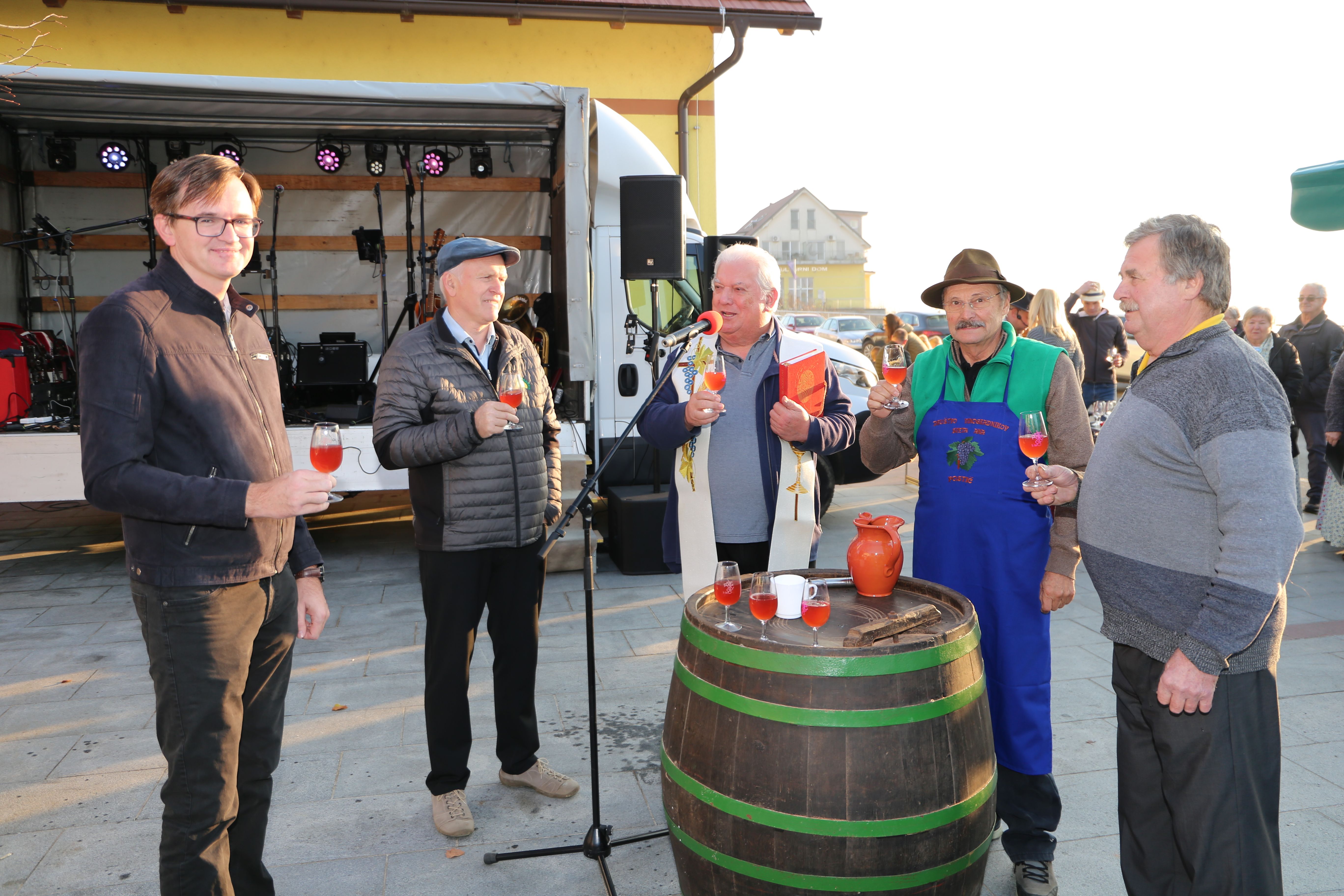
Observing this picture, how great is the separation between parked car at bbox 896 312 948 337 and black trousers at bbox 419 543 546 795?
21862 millimetres

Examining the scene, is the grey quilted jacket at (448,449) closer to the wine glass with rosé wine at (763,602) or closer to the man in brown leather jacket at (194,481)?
the man in brown leather jacket at (194,481)

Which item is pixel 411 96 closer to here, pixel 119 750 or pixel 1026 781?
pixel 119 750

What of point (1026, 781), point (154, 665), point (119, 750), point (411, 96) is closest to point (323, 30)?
point (411, 96)

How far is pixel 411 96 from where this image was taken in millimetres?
5820

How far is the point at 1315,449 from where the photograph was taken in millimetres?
7633

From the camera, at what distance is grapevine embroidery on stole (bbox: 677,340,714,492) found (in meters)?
2.98

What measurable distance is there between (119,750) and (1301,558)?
7.19 meters

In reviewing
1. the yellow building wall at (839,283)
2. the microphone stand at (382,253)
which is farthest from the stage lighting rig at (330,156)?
the yellow building wall at (839,283)

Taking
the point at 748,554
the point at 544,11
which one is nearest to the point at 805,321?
the point at 544,11

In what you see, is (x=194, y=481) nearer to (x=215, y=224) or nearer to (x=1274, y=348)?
(x=215, y=224)

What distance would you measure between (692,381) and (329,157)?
609 cm

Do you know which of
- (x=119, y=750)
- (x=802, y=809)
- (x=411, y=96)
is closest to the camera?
(x=802, y=809)

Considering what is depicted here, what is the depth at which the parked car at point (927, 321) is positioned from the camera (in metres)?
25.3

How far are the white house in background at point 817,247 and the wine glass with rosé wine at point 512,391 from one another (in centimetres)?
5263
